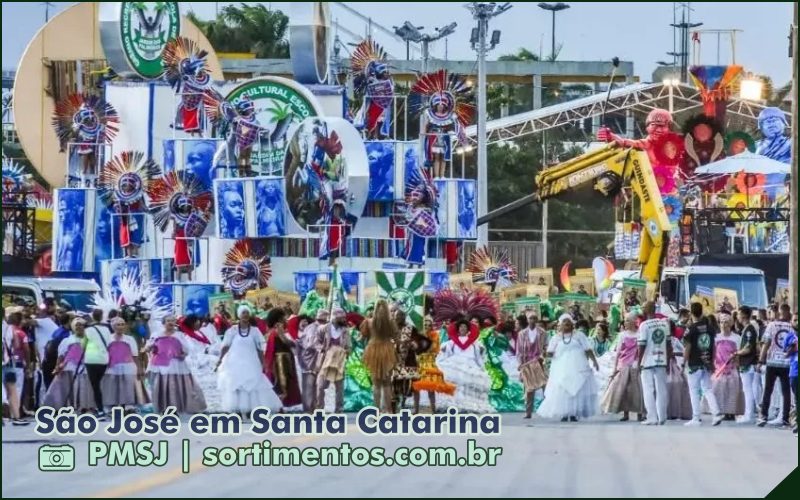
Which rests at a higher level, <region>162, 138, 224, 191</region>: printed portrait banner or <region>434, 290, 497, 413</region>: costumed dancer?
<region>162, 138, 224, 191</region>: printed portrait banner

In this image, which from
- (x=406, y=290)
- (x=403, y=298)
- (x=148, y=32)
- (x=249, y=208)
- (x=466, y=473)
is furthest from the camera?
(x=148, y=32)

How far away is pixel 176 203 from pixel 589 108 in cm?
1731

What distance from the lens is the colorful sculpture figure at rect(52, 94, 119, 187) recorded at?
4922 cm

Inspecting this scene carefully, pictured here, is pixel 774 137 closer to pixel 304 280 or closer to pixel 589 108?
pixel 589 108

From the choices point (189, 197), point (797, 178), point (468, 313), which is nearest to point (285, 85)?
point (189, 197)

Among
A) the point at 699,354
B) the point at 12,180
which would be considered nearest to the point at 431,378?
the point at 699,354

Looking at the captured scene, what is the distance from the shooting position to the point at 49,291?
33.2m

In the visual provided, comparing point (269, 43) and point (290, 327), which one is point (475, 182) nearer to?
point (269, 43)

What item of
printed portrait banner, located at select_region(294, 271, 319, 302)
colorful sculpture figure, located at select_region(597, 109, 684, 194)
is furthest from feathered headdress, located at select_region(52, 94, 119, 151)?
colorful sculpture figure, located at select_region(597, 109, 684, 194)

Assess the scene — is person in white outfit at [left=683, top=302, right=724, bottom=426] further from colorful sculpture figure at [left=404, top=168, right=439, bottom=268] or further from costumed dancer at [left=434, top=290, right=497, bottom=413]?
colorful sculpture figure at [left=404, top=168, right=439, bottom=268]

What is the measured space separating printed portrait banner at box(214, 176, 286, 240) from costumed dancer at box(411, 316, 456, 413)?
22444mm

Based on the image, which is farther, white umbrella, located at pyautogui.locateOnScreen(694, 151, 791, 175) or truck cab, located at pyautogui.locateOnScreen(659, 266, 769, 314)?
white umbrella, located at pyautogui.locateOnScreen(694, 151, 791, 175)

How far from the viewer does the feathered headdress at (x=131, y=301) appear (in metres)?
27.3

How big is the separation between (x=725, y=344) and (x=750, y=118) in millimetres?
40288
